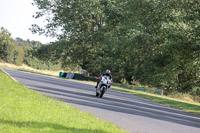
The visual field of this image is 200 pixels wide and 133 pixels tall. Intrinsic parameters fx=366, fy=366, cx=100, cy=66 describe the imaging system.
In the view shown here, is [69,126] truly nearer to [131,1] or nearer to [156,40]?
[156,40]

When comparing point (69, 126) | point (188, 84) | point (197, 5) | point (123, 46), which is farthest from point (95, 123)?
point (188, 84)

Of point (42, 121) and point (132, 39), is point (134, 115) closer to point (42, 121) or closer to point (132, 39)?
point (42, 121)

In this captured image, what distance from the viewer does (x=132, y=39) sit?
39.5 metres

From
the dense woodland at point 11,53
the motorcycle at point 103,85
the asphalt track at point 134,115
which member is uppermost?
the dense woodland at point 11,53

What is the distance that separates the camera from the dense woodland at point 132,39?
3083 cm

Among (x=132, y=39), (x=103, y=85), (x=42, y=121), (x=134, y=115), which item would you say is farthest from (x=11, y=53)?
(x=42, y=121)

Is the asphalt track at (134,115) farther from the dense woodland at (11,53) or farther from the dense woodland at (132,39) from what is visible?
the dense woodland at (11,53)

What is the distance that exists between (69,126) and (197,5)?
24294mm

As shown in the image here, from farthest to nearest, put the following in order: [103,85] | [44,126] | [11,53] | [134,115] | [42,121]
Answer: [11,53], [103,85], [134,115], [42,121], [44,126]

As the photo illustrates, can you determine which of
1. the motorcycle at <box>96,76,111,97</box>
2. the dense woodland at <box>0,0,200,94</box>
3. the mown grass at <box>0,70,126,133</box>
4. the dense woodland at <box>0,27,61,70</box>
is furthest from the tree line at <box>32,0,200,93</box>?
the dense woodland at <box>0,27,61,70</box>

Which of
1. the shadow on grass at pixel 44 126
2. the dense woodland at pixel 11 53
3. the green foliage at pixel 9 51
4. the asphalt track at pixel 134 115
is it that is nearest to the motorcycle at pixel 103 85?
the asphalt track at pixel 134 115

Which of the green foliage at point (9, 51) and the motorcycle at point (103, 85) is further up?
the green foliage at point (9, 51)

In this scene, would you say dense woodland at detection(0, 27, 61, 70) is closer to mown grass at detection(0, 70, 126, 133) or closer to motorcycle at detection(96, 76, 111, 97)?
motorcycle at detection(96, 76, 111, 97)

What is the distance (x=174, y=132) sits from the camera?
1042 cm
